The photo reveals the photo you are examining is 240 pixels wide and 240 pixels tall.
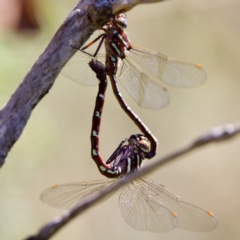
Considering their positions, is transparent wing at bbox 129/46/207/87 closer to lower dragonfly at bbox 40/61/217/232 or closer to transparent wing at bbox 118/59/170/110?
transparent wing at bbox 118/59/170/110

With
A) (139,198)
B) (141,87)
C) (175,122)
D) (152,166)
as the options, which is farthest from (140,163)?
(175,122)

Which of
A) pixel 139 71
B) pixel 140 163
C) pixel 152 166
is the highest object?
pixel 139 71

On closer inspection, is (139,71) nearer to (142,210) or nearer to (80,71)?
(80,71)

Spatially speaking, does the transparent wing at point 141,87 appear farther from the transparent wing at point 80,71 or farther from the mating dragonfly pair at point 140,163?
the transparent wing at point 80,71

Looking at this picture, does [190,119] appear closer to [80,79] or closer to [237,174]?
[237,174]

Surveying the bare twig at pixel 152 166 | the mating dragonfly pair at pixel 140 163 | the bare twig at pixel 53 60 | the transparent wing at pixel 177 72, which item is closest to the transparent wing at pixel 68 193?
the mating dragonfly pair at pixel 140 163

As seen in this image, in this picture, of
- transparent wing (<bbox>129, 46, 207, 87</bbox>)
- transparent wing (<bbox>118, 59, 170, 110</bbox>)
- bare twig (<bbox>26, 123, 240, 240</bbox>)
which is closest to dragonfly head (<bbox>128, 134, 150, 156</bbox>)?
transparent wing (<bbox>118, 59, 170, 110</bbox>)
